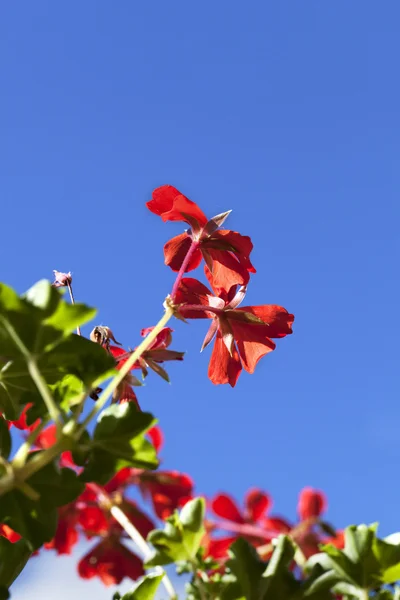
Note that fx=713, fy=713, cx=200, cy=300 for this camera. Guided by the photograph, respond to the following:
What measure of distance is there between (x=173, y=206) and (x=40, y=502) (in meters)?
0.51

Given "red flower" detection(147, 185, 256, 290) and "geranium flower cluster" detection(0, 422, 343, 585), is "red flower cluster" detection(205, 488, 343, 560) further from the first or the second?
"red flower" detection(147, 185, 256, 290)

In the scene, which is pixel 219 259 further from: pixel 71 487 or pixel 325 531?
pixel 325 531

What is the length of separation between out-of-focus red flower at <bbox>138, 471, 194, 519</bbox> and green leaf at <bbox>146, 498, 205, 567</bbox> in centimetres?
55

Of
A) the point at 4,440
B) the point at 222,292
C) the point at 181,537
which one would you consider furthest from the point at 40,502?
the point at 222,292

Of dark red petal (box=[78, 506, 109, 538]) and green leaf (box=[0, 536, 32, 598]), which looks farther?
dark red petal (box=[78, 506, 109, 538])

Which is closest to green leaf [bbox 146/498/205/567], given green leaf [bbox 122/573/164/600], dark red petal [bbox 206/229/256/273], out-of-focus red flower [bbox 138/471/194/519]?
green leaf [bbox 122/573/164/600]

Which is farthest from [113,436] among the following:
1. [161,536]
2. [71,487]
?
[161,536]

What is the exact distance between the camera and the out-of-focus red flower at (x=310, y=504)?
62.7 inches

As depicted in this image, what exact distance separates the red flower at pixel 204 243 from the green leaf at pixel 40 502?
44 centimetres

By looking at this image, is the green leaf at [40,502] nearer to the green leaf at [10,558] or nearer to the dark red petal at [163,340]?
the green leaf at [10,558]

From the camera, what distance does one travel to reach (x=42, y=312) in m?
0.62

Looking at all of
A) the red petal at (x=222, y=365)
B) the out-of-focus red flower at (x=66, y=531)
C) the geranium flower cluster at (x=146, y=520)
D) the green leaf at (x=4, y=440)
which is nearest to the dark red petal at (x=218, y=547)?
the geranium flower cluster at (x=146, y=520)

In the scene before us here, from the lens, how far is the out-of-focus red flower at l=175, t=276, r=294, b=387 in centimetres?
104

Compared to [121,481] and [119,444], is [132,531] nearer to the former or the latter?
[121,481]
